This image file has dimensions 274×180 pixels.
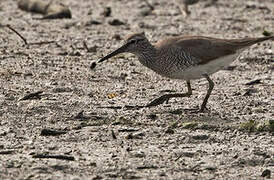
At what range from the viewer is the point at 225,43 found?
1148 centimetres

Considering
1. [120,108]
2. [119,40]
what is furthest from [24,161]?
[119,40]

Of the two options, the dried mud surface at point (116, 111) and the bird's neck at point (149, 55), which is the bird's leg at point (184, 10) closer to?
the dried mud surface at point (116, 111)

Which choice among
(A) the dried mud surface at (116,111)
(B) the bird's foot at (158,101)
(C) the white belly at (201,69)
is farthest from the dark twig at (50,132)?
(C) the white belly at (201,69)

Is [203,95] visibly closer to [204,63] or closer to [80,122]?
[204,63]

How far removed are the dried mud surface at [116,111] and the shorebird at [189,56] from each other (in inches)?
18.8

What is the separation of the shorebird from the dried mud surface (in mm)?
478

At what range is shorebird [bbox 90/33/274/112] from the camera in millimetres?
11266

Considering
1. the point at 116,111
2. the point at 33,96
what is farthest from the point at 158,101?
the point at 33,96

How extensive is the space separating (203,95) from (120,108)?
1.58 meters

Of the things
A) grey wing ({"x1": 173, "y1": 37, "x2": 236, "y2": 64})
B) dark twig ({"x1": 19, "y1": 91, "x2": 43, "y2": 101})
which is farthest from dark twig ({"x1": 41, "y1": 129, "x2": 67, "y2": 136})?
grey wing ({"x1": 173, "y1": 37, "x2": 236, "y2": 64})

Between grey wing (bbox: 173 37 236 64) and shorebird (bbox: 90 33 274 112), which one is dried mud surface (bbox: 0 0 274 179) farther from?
grey wing (bbox: 173 37 236 64)

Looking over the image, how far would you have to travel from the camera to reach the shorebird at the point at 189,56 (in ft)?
37.0

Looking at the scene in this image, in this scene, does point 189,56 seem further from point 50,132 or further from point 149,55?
point 50,132

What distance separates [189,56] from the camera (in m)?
11.3
